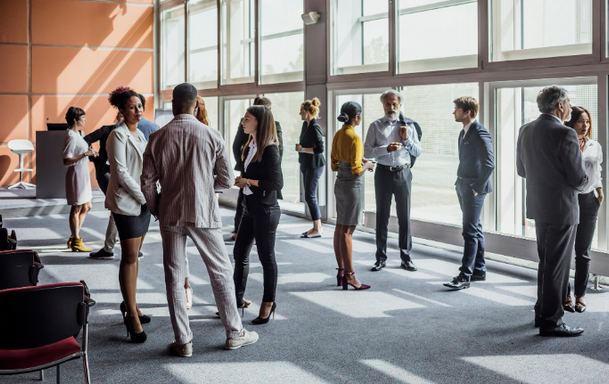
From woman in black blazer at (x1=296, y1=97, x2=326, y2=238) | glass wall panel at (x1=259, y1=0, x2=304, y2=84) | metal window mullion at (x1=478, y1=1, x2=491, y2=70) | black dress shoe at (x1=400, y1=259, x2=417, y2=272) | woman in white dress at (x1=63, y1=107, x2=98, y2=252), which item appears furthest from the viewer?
glass wall panel at (x1=259, y1=0, x2=304, y2=84)

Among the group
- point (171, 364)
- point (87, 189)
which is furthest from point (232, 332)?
point (87, 189)

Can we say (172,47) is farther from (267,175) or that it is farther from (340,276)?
(267,175)

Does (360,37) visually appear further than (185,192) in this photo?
Yes

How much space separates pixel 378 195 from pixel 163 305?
241 centimetres

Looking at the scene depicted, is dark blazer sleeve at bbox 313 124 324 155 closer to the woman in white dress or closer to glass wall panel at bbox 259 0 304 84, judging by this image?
glass wall panel at bbox 259 0 304 84

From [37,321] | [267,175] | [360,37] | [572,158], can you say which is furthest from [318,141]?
[37,321]

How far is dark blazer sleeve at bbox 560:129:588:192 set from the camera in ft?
12.2

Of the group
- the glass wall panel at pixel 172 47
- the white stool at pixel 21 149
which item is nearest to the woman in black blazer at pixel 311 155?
the glass wall panel at pixel 172 47

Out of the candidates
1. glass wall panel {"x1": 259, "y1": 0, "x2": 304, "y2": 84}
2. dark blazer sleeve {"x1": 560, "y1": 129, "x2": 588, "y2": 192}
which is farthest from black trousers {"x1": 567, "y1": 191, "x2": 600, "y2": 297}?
glass wall panel {"x1": 259, "y1": 0, "x2": 304, "y2": 84}

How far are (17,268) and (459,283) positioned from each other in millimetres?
3671

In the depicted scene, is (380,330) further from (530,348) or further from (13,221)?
(13,221)

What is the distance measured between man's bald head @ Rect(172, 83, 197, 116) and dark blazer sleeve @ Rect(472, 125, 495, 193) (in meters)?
2.80

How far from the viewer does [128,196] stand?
12.3ft

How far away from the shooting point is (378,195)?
19.4ft
